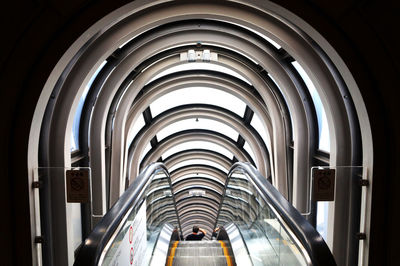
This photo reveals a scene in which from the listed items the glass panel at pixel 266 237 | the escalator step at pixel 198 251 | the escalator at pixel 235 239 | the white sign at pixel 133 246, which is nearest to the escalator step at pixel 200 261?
the escalator at pixel 235 239

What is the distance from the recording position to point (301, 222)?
3002 millimetres

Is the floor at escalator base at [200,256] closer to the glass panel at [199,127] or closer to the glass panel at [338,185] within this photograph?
the glass panel at [338,185]

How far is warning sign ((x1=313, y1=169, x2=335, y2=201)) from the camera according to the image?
3.87 metres

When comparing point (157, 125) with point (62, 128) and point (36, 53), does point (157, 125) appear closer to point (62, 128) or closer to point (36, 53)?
point (62, 128)

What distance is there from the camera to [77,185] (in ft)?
11.9

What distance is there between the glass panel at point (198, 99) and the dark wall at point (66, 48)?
399 inches

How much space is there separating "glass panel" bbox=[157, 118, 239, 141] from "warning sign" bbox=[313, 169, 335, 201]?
12.5 meters

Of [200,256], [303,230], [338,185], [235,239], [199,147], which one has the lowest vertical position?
[200,256]

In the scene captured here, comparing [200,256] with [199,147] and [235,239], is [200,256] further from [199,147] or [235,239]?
[199,147]

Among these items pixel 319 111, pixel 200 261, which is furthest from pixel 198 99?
pixel 200 261

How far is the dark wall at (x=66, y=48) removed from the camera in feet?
10.3

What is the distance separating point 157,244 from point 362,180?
3745 millimetres

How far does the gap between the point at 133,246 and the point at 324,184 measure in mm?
2184

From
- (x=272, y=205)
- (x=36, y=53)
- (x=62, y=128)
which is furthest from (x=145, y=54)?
(x=272, y=205)
